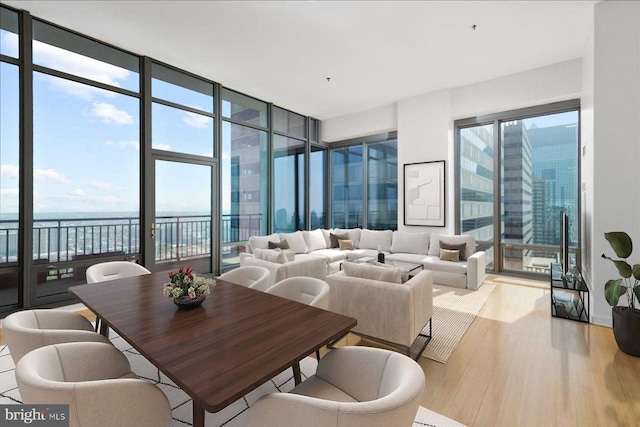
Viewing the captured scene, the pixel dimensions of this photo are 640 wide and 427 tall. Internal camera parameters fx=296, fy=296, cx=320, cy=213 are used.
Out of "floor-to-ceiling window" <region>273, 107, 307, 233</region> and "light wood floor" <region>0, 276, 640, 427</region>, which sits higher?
"floor-to-ceiling window" <region>273, 107, 307, 233</region>

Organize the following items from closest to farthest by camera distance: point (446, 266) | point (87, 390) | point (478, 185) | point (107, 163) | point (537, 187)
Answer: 1. point (87, 390)
2. point (107, 163)
3. point (446, 266)
4. point (537, 187)
5. point (478, 185)

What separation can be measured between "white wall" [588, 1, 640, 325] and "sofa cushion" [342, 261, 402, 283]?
2.40 meters

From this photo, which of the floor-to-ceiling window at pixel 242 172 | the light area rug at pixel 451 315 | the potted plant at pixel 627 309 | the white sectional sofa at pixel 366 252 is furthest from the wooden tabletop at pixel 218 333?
the floor-to-ceiling window at pixel 242 172

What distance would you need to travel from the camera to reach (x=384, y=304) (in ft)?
8.09

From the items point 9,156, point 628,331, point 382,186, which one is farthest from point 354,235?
point 9,156

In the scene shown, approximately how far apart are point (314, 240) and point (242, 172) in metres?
1.98

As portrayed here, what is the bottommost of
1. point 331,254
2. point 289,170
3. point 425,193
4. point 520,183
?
point 331,254

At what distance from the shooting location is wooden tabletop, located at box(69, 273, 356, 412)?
1.06 metres

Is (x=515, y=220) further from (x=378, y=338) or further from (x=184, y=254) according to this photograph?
(x=184, y=254)

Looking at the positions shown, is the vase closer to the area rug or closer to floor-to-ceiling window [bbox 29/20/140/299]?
the area rug

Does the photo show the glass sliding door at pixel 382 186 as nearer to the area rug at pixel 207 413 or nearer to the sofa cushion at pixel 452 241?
the sofa cushion at pixel 452 241

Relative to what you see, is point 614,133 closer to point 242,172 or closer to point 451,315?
point 451,315

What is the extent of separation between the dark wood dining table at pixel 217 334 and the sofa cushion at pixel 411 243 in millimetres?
4091

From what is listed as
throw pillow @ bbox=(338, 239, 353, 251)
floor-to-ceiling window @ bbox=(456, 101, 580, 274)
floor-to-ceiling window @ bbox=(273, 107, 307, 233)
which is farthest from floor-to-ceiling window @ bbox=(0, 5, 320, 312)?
floor-to-ceiling window @ bbox=(456, 101, 580, 274)
